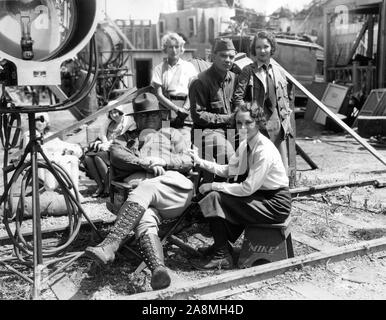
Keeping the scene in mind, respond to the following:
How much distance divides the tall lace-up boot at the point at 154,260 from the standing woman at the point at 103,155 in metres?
3.02

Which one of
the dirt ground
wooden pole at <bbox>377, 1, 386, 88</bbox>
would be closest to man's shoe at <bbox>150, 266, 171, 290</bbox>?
the dirt ground

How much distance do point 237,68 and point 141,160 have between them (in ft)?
8.54

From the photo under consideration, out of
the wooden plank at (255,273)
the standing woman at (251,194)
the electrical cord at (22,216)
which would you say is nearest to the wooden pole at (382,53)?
the wooden plank at (255,273)

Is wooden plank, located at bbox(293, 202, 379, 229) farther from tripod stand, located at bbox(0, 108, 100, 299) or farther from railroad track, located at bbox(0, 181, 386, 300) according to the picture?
tripod stand, located at bbox(0, 108, 100, 299)

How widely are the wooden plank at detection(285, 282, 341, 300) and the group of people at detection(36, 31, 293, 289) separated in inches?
22.5

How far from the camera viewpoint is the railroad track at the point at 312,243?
3672mm

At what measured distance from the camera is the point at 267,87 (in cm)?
545

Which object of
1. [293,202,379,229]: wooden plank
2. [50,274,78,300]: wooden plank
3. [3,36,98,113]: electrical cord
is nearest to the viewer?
[50,274,78,300]: wooden plank

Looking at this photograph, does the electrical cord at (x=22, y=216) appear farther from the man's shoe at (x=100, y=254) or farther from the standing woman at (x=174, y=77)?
the standing woman at (x=174, y=77)

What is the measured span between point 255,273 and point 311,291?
1.45 ft

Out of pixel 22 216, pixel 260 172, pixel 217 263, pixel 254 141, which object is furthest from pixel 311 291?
pixel 22 216

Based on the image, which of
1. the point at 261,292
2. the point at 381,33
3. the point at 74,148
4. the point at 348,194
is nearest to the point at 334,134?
the point at 381,33

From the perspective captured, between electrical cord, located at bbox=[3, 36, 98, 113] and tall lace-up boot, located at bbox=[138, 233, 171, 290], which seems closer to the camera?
tall lace-up boot, located at bbox=[138, 233, 171, 290]

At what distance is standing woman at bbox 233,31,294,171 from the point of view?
525 centimetres
